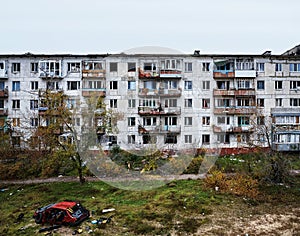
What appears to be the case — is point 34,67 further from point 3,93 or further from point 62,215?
point 62,215

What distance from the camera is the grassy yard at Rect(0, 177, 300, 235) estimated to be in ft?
35.8

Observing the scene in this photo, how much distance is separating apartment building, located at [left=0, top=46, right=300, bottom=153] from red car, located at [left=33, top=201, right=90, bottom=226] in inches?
626

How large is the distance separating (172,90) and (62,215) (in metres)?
18.9

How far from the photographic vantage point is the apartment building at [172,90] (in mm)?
27828

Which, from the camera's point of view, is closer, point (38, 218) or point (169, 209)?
point (38, 218)

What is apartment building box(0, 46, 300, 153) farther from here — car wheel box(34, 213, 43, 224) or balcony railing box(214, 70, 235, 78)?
car wheel box(34, 213, 43, 224)

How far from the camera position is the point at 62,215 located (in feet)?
37.4

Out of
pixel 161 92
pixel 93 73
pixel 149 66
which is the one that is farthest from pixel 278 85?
pixel 93 73

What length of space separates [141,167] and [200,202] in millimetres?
8497

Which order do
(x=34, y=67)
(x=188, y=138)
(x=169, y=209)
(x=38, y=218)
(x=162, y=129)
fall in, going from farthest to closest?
(x=188, y=138)
(x=34, y=67)
(x=162, y=129)
(x=169, y=209)
(x=38, y=218)

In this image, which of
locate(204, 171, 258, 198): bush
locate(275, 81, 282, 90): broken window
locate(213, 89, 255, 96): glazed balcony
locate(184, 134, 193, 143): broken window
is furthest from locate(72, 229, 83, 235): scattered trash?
locate(275, 81, 282, 90): broken window

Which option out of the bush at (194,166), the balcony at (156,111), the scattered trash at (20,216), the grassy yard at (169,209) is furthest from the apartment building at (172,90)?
the scattered trash at (20,216)

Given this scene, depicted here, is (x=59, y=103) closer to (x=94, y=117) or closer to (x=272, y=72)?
(x=94, y=117)

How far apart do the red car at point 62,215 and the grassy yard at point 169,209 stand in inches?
10.7
